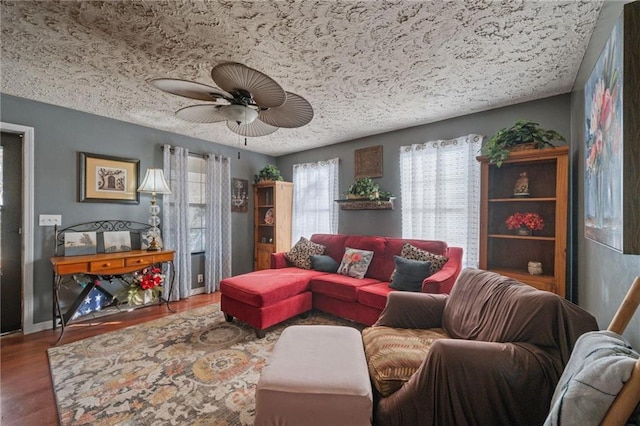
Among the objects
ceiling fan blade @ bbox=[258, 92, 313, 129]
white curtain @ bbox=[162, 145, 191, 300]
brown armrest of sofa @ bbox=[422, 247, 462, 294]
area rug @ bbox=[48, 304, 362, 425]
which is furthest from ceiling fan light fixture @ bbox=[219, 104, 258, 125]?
white curtain @ bbox=[162, 145, 191, 300]

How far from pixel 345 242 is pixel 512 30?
270 centimetres

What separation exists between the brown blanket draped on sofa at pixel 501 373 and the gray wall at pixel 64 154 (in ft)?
11.9

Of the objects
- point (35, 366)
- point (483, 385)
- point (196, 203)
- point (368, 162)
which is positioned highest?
point (368, 162)

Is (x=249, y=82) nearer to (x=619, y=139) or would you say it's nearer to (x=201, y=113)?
(x=201, y=113)

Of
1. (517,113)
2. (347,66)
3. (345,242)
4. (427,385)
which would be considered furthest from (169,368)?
(517,113)

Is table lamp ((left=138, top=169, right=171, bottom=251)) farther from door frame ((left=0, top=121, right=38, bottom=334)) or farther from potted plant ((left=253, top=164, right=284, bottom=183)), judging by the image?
potted plant ((left=253, top=164, right=284, bottom=183))

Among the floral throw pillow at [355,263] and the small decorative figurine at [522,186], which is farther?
the floral throw pillow at [355,263]

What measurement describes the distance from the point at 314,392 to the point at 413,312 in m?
0.98

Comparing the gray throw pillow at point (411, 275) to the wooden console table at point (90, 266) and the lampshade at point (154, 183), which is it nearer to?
the wooden console table at point (90, 266)

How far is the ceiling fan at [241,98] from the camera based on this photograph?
1413 mm

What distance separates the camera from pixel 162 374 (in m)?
1.99

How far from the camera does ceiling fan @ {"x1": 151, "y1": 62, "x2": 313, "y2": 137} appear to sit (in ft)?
4.63

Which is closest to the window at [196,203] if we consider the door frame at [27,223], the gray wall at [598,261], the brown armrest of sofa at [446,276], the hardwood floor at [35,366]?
the hardwood floor at [35,366]

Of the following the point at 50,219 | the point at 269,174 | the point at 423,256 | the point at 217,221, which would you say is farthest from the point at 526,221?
the point at 50,219
